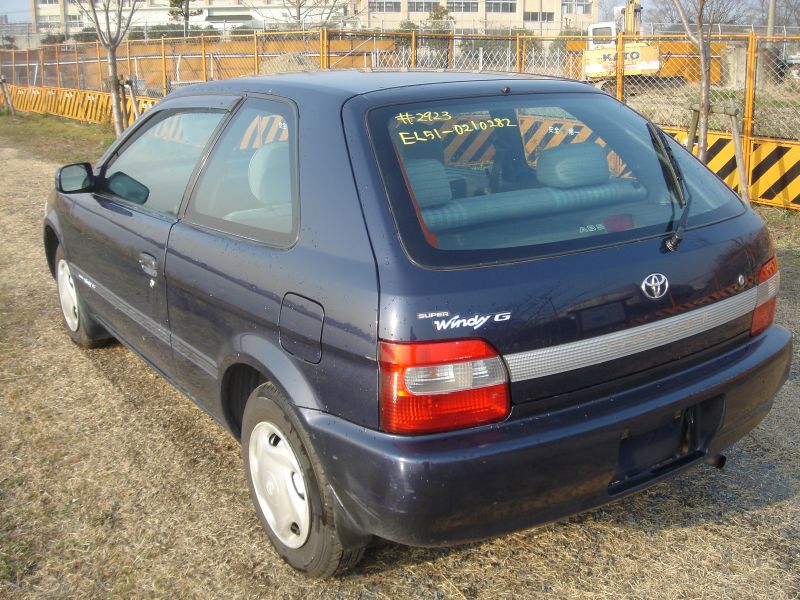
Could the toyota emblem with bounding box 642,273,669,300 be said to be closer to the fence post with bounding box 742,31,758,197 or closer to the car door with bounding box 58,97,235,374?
the car door with bounding box 58,97,235,374

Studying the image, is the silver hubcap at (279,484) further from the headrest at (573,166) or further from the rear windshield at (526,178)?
the headrest at (573,166)

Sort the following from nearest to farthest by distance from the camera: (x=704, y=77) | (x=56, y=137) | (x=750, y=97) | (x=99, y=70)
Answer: (x=704, y=77) < (x=750, y=97) < (x=56, y=137) < (x=99, y=70)

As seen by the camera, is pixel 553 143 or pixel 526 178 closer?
pixel 526 178

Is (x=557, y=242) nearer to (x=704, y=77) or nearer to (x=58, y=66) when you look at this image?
(x=704, y=77)

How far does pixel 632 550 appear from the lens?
2947mm

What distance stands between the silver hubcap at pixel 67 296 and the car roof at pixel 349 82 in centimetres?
204

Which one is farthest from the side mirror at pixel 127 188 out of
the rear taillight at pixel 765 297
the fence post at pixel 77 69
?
the fence post at pixel 77 69

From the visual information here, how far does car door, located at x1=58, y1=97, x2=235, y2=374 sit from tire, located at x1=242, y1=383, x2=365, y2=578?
2.79ft

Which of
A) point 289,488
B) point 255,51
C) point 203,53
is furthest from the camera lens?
point 203,53

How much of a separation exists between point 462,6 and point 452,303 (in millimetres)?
55494

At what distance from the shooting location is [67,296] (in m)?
5.16

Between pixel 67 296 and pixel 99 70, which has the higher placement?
pixel 99 70

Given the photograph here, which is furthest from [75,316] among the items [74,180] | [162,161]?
[162,161]

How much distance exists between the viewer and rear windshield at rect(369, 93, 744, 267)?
2518mm
